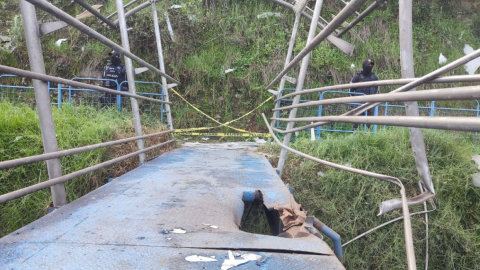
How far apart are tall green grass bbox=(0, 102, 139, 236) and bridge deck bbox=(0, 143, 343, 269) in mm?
1334

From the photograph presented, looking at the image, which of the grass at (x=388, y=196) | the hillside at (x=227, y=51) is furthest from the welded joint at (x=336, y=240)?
the hillside at (x=227, y=51)

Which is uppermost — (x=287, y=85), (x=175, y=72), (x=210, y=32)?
(x=210, y=32)

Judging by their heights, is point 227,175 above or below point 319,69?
below

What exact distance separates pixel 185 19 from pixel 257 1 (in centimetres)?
206

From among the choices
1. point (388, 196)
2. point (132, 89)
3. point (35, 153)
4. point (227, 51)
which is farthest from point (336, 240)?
point (227, 51)

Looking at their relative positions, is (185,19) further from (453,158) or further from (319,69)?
(453,158)

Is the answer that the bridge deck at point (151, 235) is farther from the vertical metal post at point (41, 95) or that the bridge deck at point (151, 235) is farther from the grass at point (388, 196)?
the grass at point (388, 196)

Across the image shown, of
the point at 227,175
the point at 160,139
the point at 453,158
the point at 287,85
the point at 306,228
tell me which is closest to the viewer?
the point at 306,228

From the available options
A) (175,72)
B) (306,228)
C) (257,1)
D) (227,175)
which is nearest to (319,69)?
(257,1)

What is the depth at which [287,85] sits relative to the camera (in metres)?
7.49

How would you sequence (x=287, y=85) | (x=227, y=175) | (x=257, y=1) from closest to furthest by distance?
(x=227, y=175), (x=287, y=85), (x=257, y=1)

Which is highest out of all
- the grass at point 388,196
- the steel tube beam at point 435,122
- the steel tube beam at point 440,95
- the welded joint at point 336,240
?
the steel tube beam at point 440,95

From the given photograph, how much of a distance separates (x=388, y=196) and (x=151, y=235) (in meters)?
2.85

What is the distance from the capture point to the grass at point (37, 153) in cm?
316
